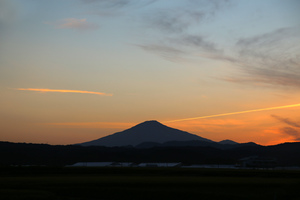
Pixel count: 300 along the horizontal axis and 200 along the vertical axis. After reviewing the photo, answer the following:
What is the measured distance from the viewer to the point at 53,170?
91.0 metres

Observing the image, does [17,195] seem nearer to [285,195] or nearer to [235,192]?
[235,192]

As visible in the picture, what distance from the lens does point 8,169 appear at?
8856 centimetres

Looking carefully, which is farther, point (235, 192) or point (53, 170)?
point (53, 170)

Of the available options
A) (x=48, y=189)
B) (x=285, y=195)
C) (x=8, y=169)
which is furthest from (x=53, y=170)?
(x=285, y=195)

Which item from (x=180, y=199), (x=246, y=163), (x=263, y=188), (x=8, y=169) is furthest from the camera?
(x=246, y=163)

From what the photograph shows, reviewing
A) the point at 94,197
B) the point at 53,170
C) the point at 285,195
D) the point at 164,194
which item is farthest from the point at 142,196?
the point at 53,170

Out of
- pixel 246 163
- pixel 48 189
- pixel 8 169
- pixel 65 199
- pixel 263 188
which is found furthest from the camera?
pixel 246 163

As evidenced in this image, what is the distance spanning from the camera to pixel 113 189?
49906 millimetres

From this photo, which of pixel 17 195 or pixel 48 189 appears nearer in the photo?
pixel 17 195

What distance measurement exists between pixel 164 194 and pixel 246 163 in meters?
116

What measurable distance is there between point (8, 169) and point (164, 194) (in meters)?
54.6

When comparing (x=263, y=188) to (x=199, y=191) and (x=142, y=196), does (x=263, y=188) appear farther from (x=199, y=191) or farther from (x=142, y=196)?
(x=142, y=196)

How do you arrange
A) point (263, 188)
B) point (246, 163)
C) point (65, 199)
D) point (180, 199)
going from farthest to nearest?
point (246, 163) < point (263, 188) < point (180, 199) < point (65, 199)

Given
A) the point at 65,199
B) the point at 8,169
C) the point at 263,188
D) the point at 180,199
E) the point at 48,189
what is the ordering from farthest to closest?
the point at 8,169 < the point at 263,188 < the point at 48,189 < the point at 180,199 < the point at 65,199
